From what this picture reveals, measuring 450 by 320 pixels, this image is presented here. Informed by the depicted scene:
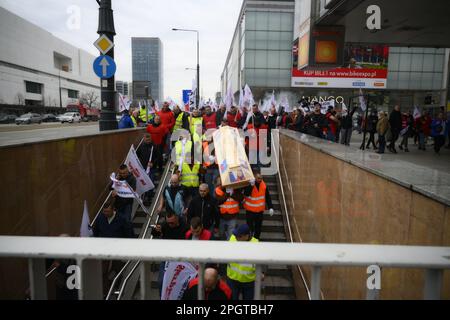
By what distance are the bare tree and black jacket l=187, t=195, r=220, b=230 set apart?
3608 inches

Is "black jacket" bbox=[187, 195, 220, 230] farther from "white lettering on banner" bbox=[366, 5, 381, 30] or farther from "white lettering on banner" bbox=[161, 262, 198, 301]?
"white lettering on banner" bbox=[366, 5, 381, 30]

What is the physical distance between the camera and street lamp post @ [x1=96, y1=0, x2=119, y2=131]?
9.25 m

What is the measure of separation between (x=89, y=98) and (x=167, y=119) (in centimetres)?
9366

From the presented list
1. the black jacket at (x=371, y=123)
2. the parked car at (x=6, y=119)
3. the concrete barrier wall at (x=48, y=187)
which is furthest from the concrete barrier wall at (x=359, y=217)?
the parked car at (x=6, y=119)

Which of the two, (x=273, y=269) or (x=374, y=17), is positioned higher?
(x=374, y=17)

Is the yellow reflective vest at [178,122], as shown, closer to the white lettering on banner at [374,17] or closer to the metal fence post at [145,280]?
the white lettering on banner at [374,17]

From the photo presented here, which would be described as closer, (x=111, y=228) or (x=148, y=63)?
(x=111, y=228)

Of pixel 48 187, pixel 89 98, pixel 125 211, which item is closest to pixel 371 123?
pixel 125 211

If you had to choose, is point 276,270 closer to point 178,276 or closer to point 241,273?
point 241,273

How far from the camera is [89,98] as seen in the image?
96.9 metres

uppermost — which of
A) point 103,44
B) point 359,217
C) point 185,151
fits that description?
point 103,44

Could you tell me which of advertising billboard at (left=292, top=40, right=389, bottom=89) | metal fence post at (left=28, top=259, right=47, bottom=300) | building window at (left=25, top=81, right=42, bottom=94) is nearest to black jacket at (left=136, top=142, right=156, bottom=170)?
metal fence post at (left=28, top=259, right=47, bottom=300)
